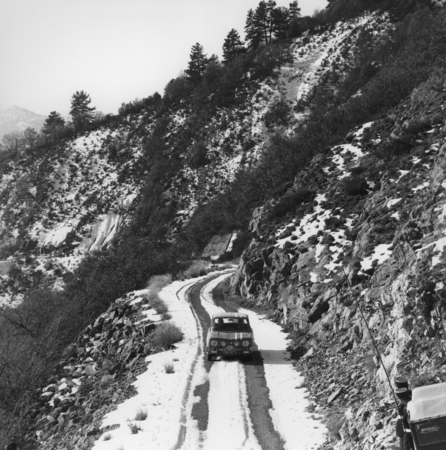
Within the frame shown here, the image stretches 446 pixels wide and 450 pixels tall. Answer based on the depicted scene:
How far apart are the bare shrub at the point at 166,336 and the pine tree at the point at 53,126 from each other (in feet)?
288

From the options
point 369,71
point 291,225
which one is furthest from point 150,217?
point 291,225

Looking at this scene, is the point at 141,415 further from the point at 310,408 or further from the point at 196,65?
the point at 196,65

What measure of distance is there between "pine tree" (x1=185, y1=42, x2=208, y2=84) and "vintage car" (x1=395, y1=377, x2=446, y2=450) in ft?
309

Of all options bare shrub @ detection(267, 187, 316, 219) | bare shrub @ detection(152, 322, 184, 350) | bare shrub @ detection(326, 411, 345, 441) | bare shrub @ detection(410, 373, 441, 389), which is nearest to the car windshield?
bare shrub @ detection(152, 322, 184, 350)

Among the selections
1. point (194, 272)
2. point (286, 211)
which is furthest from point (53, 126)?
point (286, 211)

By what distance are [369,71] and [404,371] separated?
197ft

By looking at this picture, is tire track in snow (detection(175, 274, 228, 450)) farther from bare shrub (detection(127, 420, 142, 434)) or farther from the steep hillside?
the steep hillside

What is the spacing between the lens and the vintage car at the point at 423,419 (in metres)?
4.82

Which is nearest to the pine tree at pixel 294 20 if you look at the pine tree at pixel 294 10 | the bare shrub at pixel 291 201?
the pine tree at pixel 294 10

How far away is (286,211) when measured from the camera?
101ft

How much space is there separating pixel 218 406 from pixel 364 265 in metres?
8.08

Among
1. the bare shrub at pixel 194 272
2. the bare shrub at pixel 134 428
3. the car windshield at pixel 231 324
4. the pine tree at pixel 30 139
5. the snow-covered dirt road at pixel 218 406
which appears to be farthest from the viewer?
the pine tree at pixel 30 139

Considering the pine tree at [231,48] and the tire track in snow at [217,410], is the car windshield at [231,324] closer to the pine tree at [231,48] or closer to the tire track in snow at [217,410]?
the tire track in snow at [217,410]

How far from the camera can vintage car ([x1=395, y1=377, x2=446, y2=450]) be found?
4816mm
